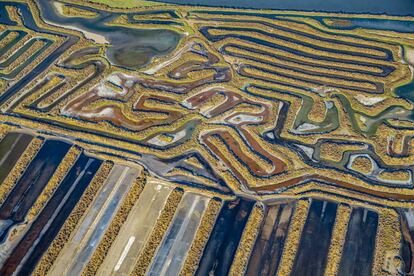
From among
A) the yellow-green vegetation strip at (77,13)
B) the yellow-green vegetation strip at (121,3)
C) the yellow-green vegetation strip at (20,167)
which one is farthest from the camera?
the yellow-green vegetation strip at (121,3)

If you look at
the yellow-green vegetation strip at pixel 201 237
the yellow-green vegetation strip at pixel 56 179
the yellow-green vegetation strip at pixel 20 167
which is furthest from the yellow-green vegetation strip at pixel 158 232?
the yellow-green vegetation strip at pixel 20 167

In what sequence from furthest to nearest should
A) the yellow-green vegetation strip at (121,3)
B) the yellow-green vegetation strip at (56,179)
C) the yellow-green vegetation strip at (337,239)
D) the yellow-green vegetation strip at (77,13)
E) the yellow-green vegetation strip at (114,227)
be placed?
1. the yellow-green vegetation strip at (121,3)
2. the yellow-green vegetation strip at (77,13)
3. the yellow-green vegetation strip at (56,179)
4. the yellow-green vegetation strip at (114,227)
5. the yellow-green vegetation strip at (337,239)

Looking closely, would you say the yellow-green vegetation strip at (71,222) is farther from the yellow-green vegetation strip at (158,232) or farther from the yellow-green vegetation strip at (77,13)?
the yellow-green vegetation strip at (77,13)

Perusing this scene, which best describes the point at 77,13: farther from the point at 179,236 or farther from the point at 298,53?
the point at 179,236

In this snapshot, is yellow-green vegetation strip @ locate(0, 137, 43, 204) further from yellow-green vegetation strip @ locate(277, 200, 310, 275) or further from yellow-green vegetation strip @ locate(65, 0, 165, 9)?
yellow-green vegetation strip @ locate(65, 0, 165, 9)

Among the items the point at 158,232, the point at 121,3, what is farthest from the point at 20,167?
the point at 121,3

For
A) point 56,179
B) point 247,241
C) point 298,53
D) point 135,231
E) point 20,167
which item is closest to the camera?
point 247,241

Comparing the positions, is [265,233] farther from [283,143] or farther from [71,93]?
[71,93]
